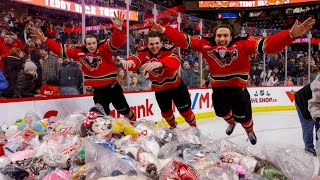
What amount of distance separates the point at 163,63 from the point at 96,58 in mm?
961

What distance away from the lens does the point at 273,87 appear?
9281 mm

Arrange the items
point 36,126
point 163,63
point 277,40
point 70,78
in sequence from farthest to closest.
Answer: point 70,78, point 163,63, point 277,40, point 36,126

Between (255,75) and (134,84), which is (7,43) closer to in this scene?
(134,84)

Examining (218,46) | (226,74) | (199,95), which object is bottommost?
(199,95)

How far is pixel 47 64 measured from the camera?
4.82m

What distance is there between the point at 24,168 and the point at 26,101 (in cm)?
215

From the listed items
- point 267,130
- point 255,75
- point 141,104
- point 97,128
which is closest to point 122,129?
point 97,128

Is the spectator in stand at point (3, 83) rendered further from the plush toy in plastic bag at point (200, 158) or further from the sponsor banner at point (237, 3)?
the sponsor banner at point (237, 3)

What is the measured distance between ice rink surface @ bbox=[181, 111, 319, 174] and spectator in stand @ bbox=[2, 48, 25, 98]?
7.45 feet

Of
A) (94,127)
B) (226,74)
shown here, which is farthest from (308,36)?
(94,127)

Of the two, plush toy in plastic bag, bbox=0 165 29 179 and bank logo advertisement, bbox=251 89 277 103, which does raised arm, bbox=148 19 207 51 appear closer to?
plush toy in plastic bag, bbox=0 165 29 179

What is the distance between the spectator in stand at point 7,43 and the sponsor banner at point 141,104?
1.87 feet

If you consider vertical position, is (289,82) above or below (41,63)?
below

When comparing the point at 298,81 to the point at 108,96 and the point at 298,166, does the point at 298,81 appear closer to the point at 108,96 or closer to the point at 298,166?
the point at 108,96
